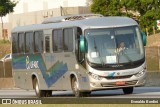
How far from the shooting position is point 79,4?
112m

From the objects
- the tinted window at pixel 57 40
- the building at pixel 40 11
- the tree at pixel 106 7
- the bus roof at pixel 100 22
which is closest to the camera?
the bus roof at pixel 100 22

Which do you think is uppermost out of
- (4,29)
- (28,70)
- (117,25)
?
(117,25)

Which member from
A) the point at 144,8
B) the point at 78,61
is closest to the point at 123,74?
the point at 78,61

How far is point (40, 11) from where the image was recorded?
110 meters

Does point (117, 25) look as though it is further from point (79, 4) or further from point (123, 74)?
point (79, 4)

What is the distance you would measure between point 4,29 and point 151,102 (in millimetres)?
89277

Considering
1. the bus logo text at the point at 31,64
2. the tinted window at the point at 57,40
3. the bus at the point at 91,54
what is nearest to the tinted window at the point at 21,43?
the bus logo text at the point at 31,64

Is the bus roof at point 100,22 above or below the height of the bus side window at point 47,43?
above

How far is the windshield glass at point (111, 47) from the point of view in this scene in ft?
105

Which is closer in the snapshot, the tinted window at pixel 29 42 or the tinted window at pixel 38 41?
the tinted window at pixel 38 41

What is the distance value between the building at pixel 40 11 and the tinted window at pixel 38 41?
68.8m

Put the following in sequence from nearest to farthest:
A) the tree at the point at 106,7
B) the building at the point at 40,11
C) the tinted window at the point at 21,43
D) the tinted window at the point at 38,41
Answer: the tinted window at the point at 38,41 < the tinted window at the point at 21,43 < the tree at the point at 106,7 < the building at the point at 40,11

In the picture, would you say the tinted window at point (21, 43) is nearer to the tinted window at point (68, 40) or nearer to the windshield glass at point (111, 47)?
the tinted window at point (68, 40)

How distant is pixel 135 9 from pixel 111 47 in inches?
2235
